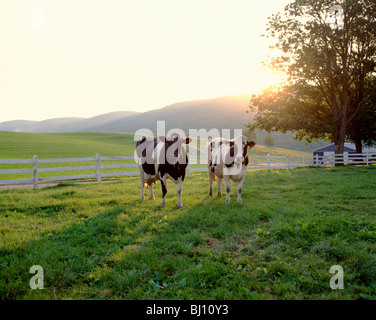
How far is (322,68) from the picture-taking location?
21.3m

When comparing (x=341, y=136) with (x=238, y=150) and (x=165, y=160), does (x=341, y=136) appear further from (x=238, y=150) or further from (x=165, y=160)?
(x=165, y=160)

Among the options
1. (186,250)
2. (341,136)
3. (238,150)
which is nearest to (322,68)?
(341,136)

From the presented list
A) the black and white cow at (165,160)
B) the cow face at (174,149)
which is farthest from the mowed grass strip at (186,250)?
the cow face at (174,149)

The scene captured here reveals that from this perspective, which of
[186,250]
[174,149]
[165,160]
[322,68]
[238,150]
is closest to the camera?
[186,250]

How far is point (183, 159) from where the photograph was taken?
8812 mm

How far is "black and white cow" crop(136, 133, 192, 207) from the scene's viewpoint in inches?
328

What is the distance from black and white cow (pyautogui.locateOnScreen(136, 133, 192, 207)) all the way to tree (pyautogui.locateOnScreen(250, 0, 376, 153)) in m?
17.0

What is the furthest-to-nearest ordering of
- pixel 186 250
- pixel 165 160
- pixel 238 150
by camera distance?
pixel 238 150
pixel 165 160
pixel 186 250

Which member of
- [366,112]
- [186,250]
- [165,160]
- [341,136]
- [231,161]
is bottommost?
[186,250]

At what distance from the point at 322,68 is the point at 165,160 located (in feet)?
63.5

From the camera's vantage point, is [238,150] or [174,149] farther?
[238,150]

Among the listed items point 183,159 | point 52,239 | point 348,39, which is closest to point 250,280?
point 52,239
